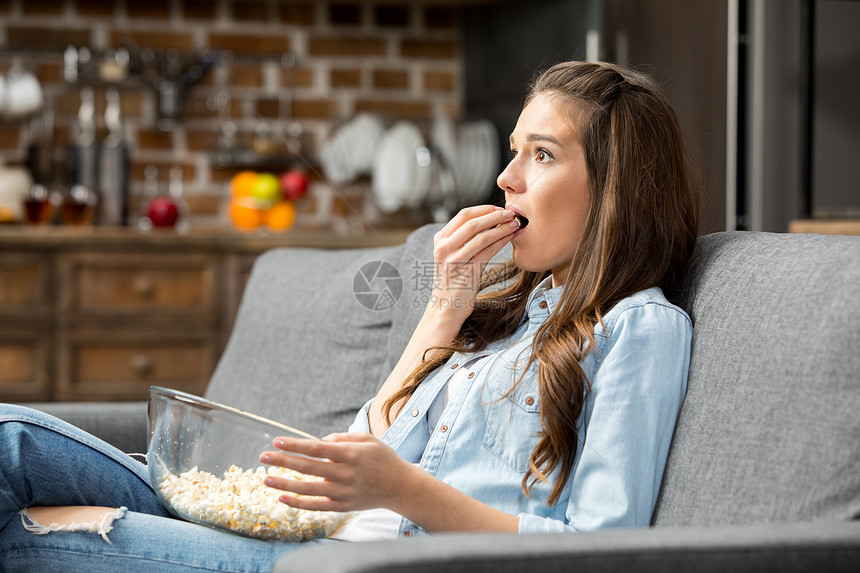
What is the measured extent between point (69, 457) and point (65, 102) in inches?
105

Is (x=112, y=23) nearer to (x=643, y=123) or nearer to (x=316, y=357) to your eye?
(x=316, y=357)

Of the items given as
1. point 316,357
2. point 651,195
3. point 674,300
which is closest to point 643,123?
point 651,195

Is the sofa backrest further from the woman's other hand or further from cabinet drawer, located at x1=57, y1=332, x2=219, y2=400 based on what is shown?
cabinet drawer, located at x1=57, y1=332, x2=219, y2=400

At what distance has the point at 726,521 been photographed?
2.81 feet

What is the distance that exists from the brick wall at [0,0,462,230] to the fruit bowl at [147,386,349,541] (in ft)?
8.19

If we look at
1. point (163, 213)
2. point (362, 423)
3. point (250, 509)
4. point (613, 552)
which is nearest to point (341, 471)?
point (250, 509)

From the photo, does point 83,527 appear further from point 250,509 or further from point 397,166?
point 397,166

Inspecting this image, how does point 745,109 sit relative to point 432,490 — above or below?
above

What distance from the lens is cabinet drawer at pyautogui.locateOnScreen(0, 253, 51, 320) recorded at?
2826 mm

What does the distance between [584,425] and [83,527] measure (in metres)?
0.55

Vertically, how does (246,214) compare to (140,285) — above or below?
above

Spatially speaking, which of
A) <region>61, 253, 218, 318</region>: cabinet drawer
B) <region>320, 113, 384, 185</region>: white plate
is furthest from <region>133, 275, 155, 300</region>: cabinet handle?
<region>320, 113, 384, 185</region>: white plate

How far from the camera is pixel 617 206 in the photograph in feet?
3.43

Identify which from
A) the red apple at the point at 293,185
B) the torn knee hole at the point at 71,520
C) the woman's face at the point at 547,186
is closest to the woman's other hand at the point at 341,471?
the torn knee hole at the point at 71,520
